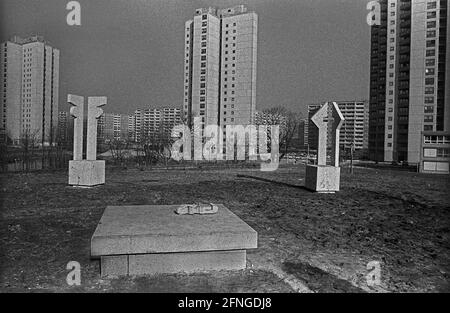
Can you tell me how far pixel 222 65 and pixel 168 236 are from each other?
52.9m

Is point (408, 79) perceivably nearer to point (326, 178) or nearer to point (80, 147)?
point (326, 178)

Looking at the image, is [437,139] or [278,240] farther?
[437,139]

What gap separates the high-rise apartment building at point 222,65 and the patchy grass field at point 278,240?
43.4 metres

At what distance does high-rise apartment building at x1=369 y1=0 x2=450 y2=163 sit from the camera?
162 feet

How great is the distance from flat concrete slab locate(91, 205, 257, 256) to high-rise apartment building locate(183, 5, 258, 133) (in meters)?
48.2

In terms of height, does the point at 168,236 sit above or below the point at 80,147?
below

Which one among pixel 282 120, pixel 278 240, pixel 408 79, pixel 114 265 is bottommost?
pixel 278 240

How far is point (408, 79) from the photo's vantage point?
53625mm

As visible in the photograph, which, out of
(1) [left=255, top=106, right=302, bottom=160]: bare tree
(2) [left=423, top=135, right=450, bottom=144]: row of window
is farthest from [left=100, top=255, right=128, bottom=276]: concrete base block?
(1) [left=255, top=106, right=302, bottom=160]: bare tree

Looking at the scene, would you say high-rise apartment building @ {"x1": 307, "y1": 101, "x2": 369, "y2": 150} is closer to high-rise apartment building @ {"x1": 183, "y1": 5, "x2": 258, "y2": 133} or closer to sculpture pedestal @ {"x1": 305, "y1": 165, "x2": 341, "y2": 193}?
high-rise apartment building @ {"x1": 183, "y1": 5, "x2": 258, "y2": 133}

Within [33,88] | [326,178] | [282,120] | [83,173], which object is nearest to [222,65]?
[282,120]

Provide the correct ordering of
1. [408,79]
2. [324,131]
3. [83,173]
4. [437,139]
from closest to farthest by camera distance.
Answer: [83,173], [324,131], [437,139], [408,79]
